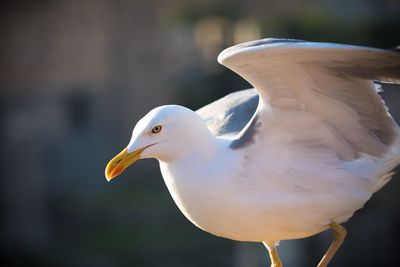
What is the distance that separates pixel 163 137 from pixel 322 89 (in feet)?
1.59

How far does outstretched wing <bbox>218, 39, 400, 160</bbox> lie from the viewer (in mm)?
2557

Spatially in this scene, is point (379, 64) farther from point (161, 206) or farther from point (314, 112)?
point (161, 206)

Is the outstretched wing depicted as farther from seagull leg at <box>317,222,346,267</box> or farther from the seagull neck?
seagull leg at <box>317,222,346,267</box>

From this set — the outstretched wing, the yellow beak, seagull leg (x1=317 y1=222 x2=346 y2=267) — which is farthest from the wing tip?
seagull leg (x1=317 y1=222 x2=346 y2=267)

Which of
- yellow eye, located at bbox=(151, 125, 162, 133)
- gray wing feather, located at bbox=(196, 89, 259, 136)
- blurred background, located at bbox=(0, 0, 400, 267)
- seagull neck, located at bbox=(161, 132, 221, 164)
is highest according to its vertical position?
yellow eye, located at bbox=(151, 125, 162, 133)

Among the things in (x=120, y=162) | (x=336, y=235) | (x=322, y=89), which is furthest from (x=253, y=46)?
(x=336, y=235)

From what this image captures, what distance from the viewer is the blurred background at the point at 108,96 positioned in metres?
8.74

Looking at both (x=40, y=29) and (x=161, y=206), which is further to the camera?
(x=40, y=29)

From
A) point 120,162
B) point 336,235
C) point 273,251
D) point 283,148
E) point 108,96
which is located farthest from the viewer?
point 108,96

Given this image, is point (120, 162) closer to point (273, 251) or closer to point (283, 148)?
point (283, 148)

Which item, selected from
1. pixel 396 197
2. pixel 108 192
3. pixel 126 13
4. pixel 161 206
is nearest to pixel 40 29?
pixel 126 13

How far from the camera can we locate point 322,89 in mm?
2709

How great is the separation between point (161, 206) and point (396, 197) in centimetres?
239

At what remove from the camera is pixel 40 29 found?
10.4 metres
